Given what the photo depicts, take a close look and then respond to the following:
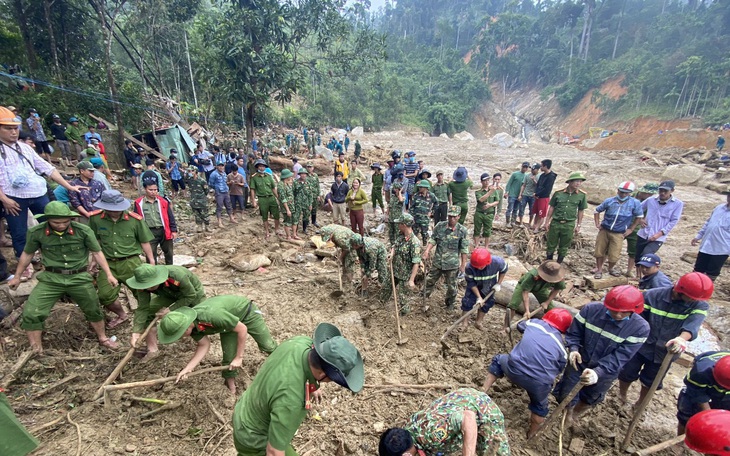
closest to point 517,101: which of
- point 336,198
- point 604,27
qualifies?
point 604,27

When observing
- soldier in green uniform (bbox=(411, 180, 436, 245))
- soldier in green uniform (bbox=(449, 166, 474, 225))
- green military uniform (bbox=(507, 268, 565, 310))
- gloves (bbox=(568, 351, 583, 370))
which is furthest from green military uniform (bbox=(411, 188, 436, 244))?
gloves (bbox=(568, 351, 583, 370))

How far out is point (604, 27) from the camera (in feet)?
158

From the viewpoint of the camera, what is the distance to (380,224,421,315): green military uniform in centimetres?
524

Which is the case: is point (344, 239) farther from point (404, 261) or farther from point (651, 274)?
point (651, 274)

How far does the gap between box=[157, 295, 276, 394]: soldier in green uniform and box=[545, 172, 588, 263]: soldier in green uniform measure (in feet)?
19.0

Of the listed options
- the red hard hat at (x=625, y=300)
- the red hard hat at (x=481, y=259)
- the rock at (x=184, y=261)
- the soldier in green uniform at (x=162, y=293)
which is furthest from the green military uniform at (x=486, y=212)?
the rock at (x=184, y=261)

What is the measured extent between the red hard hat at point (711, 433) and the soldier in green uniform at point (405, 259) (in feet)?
10.8

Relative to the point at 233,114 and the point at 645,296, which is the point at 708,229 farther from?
the point at 233,114

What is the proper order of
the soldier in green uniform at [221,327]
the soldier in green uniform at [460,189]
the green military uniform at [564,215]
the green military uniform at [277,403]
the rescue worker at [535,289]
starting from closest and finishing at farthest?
the green military uniform at [277,403] → the soldier in green uniform at [221,327] → the rescue worker at [535,289] → the green military uniform at [564,215] → the soldier in green uniform at [460,189]

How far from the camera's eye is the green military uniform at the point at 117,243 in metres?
4.26

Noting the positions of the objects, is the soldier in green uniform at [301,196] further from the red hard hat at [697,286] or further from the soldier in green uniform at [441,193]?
the red hard hat at [697,286]

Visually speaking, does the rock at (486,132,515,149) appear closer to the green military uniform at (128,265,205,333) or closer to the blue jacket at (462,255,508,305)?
the blue jacket at (462,255,508,305)

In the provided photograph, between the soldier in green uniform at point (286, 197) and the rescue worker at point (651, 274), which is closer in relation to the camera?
the rescue worker at point (651, 274)

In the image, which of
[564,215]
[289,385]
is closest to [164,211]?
[289,385]
